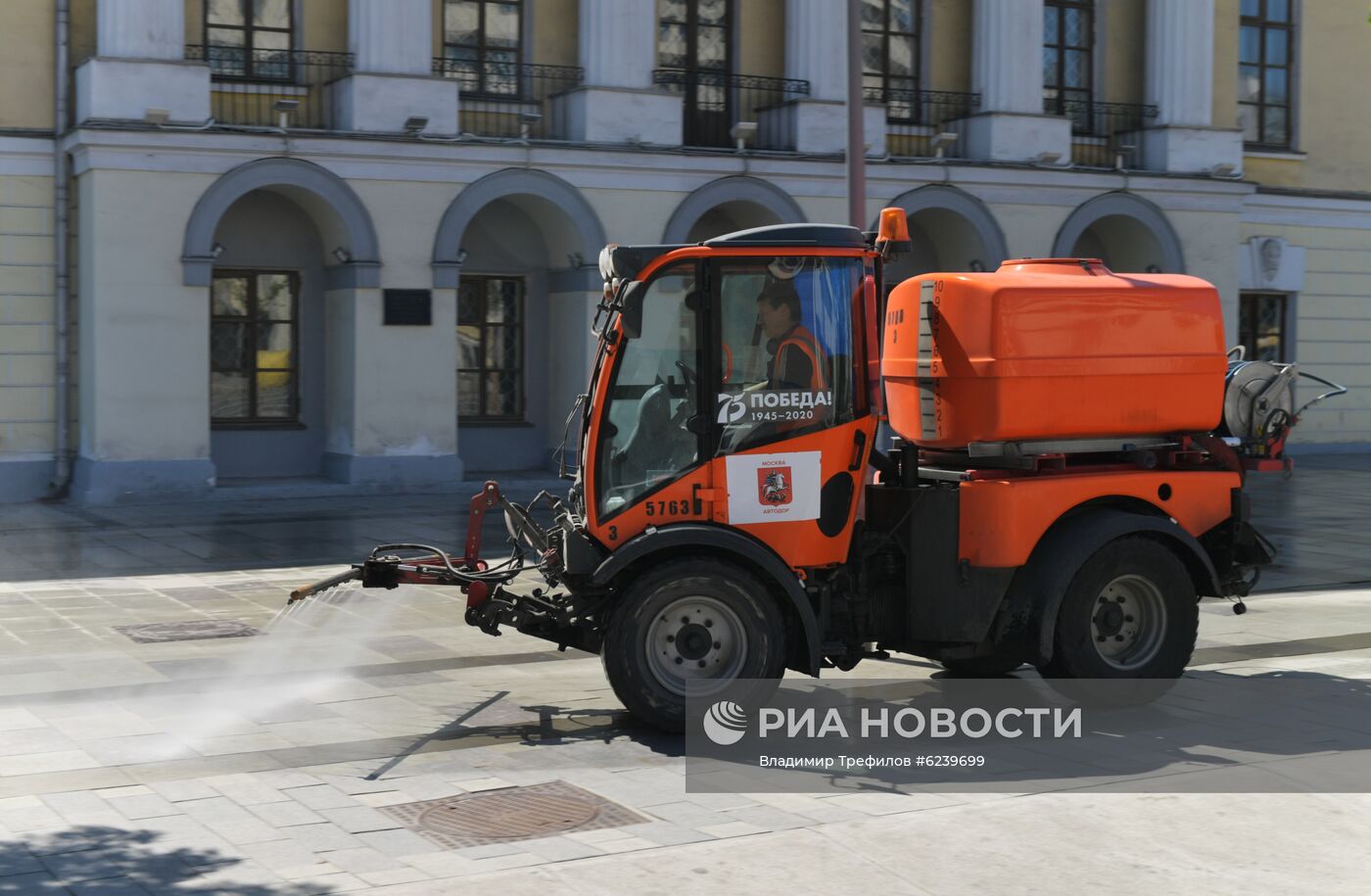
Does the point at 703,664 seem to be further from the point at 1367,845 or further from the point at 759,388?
the point at 1367,845

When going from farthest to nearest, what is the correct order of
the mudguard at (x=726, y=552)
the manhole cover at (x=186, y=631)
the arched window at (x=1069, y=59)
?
1. the arched window at (x=1069, y=59)
2. the manhole cover at (x=186, y=631)
3. the mudguard at (x=726, y=552)

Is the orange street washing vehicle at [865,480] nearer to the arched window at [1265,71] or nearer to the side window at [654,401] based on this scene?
the side window at [654,401]

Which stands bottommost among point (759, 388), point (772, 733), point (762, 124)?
point (772, 733)

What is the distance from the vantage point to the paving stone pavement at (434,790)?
633 centimetres

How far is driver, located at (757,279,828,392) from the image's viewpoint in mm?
8633

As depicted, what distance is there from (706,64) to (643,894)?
65.3 ft

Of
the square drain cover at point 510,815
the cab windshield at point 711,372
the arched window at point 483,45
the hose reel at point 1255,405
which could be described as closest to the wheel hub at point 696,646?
the cab windshield at point 711,372

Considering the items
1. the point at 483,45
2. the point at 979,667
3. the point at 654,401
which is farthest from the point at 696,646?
the point at 483,45

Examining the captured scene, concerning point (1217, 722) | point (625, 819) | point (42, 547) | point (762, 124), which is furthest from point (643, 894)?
point (762, 124)

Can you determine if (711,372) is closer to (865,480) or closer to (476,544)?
(865,480)

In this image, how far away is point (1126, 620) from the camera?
9.34 meters

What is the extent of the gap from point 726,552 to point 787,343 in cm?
110

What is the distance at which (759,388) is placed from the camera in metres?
8.62

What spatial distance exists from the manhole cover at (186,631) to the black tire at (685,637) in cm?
404
